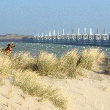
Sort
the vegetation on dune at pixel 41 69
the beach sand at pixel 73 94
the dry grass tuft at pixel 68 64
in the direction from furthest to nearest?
1. the dry grass tuft at pixel 68 64
2. the vegetation on dune at pixel 41 69
3. the beach sand at pixel 73 94

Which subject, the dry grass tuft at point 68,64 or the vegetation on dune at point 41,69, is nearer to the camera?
the vegetation on dune at point 41,69

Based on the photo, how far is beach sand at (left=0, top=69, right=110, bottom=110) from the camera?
4.20 meters

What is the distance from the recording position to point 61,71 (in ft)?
25.0

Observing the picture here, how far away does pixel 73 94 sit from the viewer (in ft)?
19.4

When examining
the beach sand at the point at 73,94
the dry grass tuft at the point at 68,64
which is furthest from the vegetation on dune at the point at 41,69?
the beach sand at the point at 73,94

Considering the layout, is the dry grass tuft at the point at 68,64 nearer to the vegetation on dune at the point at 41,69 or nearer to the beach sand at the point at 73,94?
the vegetation on dune at the point at 41,69

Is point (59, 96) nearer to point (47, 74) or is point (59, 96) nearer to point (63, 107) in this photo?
point (63, 107)

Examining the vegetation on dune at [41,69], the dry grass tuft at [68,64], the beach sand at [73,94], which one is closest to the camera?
the beach sand at [73,94]

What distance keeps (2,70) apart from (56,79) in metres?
1.77

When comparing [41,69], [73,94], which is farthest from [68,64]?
[73,94]

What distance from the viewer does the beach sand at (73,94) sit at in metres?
4.20

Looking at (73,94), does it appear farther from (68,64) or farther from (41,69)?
(68,64)

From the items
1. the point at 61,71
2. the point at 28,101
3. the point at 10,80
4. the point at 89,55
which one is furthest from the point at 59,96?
the point at 89,55

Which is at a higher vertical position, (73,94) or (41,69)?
(41,69)
